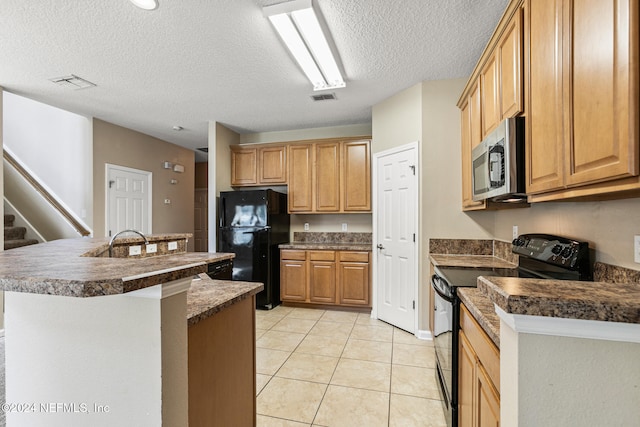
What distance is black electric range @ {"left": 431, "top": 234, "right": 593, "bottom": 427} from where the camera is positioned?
140 cm

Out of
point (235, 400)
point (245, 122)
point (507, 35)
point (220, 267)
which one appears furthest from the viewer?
point (245, 122)

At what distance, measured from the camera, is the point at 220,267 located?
113 inches

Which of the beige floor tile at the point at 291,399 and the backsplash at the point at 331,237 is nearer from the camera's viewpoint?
the beige floor tile at the point at 291,399

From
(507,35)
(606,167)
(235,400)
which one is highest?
(507,35)

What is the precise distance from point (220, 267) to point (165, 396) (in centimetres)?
215

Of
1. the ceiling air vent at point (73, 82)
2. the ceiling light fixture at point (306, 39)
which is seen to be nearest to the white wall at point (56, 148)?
the ceiling air vent at point (73, 82)

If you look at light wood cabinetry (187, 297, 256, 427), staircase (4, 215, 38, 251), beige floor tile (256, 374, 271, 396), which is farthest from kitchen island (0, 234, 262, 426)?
staircase (4, 215, 38, 251)

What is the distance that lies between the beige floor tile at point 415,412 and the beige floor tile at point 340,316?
58.2 inches

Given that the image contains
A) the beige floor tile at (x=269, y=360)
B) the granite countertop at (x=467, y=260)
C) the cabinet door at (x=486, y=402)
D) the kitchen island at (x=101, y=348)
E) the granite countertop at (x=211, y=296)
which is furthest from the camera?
the beige floor tile at (x=269, y=360)

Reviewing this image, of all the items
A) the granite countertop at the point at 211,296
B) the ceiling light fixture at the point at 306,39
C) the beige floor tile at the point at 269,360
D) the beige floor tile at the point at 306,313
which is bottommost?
the beige floor tile at the point at 306,313

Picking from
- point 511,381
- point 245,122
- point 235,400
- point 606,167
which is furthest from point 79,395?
point 245,122

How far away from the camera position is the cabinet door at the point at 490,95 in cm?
181

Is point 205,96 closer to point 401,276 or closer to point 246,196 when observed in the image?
point 246,196

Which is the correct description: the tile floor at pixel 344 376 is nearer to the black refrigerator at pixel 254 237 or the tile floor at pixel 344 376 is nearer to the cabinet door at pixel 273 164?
the black refrigerator at pixel 254 237
